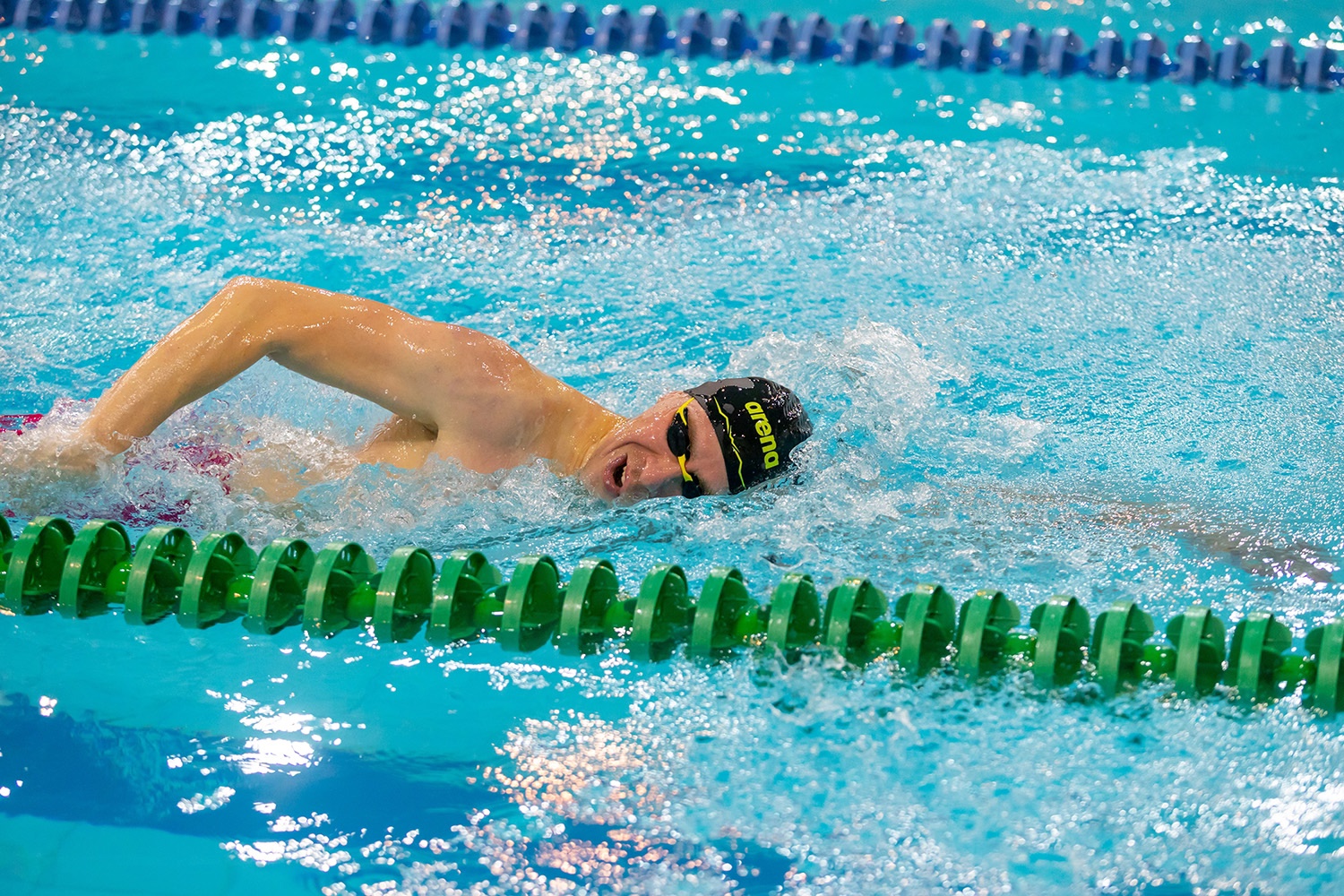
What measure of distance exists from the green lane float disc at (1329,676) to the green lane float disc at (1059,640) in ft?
1.15

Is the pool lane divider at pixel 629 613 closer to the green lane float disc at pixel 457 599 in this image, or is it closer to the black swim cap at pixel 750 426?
the green lane float disc at pixel 457 599

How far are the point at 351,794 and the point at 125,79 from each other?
3761 mm

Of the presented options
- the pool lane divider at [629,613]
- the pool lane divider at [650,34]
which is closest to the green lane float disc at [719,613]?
the pool lane divider at [629,613]

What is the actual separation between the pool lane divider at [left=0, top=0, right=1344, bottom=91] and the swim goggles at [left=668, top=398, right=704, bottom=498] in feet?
10.1

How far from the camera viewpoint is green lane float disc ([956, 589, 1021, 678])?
207 centimetres

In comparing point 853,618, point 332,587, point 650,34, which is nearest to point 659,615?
point 853,618

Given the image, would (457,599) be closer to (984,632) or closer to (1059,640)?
(984,632)

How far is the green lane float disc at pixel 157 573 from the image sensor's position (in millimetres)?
2170

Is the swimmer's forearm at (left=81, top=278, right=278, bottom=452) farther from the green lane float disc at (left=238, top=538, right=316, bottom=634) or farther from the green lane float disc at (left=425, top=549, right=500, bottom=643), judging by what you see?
the green lane float disc at (left=425, top=549, right=500, bottom=643)

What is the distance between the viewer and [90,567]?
7.30 ft

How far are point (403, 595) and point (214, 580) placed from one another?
1.09 feet

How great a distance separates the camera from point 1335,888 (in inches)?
74.3

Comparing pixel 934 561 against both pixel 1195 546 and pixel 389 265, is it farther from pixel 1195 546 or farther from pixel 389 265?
pixel 389 265

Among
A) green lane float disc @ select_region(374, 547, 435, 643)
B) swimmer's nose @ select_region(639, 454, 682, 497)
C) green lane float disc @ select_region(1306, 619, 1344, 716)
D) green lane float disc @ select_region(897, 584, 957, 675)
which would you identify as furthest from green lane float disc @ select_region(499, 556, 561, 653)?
green lane float disc @ select_region(1306, 619, 1344, 716)
